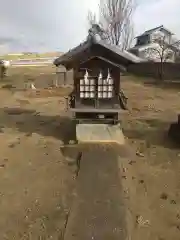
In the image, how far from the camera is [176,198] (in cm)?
604

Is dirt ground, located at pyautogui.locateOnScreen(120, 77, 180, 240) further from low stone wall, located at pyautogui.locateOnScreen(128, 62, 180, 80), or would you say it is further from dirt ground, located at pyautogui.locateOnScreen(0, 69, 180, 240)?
low stone wall, located at pyautogui.locateOnScreen(128, 62, 180, 80)

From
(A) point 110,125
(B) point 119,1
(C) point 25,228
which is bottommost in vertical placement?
(C) point 25,228

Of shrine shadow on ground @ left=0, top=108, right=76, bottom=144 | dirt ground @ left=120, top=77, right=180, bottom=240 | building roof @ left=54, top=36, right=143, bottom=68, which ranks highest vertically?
building roof @ left=54, top=36, right=143, bottom=68

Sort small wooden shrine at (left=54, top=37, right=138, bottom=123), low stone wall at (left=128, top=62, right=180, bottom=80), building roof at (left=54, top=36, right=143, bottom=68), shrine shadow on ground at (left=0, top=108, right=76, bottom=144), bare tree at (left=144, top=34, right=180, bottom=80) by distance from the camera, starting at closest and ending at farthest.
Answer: building roof at (left=54, top=36, right=143, bottom=68) < small wooden shrine at (left=54, top=37, right=138, bottom=123) < shrine shadow on ground at (left=0, top=108, right=76, bottom=144) < low stone wall at (left=128, top=62, right=180, bottom=80) < bare tree at (left=144, top=34, right=180, bottom=80)

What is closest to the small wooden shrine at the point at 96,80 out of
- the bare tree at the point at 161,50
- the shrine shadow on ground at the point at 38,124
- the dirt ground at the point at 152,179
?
the shrine shadow on ground at the point at 38,124

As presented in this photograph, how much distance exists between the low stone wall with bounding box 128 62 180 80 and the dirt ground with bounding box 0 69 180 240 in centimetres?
1977

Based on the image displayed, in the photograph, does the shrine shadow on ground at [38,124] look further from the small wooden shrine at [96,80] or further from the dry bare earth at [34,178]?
the small wooden shrine at [96,80]

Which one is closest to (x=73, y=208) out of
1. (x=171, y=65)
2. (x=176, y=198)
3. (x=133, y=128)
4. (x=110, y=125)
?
(x=176, y=198)

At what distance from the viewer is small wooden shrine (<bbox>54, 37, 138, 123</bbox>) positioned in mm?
10258

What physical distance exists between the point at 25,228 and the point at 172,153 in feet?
16.7

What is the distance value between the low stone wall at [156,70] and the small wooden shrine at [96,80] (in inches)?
790

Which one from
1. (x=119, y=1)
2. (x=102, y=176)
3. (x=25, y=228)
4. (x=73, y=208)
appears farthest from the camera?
(x=119, y=1)

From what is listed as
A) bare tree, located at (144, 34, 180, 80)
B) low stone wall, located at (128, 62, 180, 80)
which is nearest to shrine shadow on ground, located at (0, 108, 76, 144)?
low stone wall, located at (128, 62, 180, 80)

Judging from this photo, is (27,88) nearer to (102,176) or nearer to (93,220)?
(102,176)
